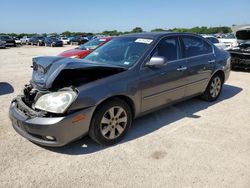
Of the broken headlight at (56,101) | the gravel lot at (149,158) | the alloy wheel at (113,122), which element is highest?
the broken headlight at (56,101)

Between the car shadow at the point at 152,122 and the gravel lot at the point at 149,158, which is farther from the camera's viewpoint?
the car shadow at the point at 152,122

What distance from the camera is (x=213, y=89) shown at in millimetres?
5648

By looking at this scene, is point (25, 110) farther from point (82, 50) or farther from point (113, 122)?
point (82, 50)

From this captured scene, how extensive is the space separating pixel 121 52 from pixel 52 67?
126cm

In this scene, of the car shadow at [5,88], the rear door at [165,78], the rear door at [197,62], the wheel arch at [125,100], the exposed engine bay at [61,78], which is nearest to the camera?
the exposed engine bay at [61,78]

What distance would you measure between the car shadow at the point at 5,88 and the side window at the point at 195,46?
4.77m

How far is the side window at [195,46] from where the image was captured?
191 inches

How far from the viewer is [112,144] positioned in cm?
362

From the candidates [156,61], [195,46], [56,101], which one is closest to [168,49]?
[156,61]

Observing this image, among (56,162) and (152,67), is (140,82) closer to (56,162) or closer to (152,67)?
(152,67)

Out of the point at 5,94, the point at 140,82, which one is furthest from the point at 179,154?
the point at 5,94

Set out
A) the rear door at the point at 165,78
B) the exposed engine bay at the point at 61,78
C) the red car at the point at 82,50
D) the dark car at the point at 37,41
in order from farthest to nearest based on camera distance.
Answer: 1. the dark car at the point at 37,41
2. the red car at the point at 82,50
3. the rear door at the point at 165,78
4. the exposed engine bay at the point at 61,78

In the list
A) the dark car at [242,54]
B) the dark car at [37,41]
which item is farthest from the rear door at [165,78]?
the dark car at [37,41]

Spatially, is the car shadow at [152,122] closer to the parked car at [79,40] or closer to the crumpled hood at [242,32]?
the crumpled hood at [242,32]
